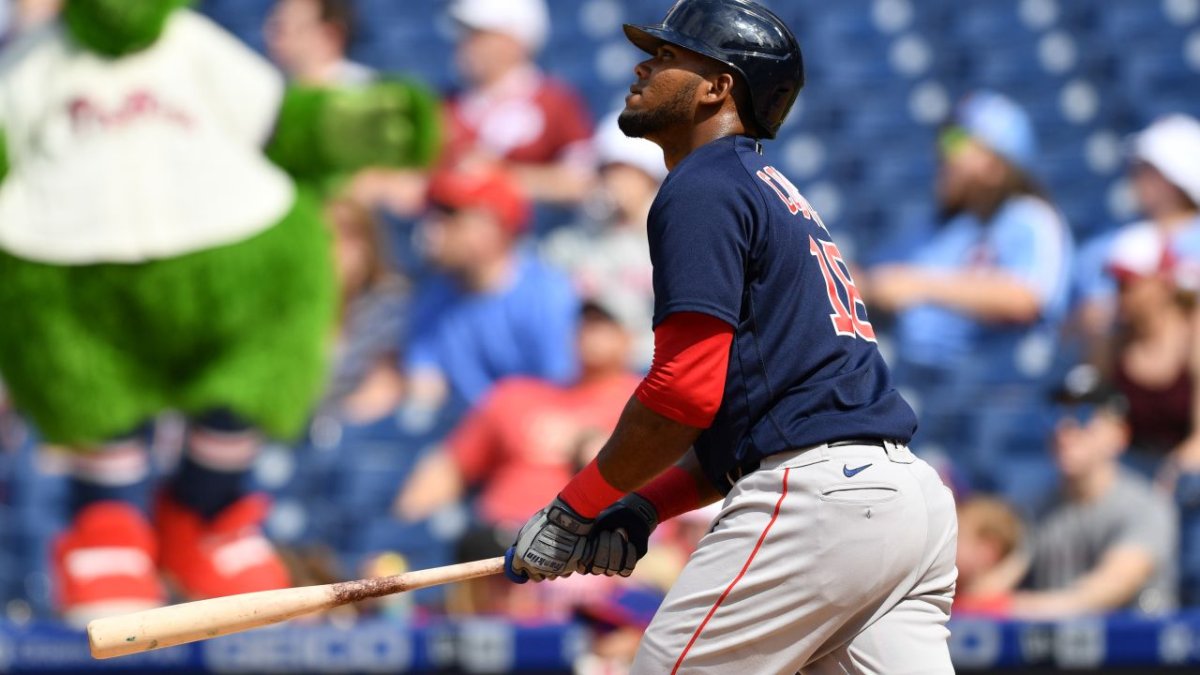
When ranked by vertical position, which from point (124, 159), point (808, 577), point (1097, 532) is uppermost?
point (808, 577)

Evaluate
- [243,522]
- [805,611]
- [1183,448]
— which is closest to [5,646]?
[243,522]

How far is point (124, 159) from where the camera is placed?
4641 mm

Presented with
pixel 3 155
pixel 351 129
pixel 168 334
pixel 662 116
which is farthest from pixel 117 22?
pixel 662 116

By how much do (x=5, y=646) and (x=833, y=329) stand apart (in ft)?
11.1

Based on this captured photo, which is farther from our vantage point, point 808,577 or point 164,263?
point 164,263

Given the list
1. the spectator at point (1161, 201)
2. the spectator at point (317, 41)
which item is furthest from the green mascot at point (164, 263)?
the spectator at point (1161, 201)

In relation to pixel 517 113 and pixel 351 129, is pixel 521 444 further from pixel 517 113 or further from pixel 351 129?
pixel 517 113

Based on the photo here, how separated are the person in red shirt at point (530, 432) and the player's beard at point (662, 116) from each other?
8.67ft

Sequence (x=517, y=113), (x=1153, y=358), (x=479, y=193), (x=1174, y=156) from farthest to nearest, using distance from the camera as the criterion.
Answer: (x=517, y=113) → (x=479, y=193) → (x=1174, y=156) → (x=1153, y=358)

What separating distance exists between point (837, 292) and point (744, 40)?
0.43m

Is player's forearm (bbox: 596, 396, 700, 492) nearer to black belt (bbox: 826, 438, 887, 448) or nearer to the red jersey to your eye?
black belt (bbox: 826, 438, 887, 448)

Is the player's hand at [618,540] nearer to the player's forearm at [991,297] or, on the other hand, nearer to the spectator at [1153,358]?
the spectator at [1153,358]

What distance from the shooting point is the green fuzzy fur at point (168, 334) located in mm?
4645

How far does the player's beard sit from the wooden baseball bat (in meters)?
0.74
